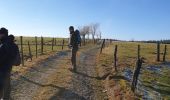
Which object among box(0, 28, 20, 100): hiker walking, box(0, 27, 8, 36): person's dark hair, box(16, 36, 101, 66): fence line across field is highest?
box(0, 27, 8, 36): person's dark hair

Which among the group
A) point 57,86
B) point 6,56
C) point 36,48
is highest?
point 6,56

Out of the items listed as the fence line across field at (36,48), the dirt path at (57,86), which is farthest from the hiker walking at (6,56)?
the fence line across field at (36,48)

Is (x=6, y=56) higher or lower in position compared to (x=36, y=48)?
higher

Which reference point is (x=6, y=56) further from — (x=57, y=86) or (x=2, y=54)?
(x=57, y=86)

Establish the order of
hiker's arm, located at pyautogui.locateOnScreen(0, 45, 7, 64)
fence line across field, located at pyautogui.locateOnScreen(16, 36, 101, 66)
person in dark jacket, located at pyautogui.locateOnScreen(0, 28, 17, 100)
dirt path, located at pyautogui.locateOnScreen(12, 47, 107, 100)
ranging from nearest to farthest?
hiker's arm, located at pyautogui.locateOnScreen(0, 45, 7, 64), person in dark jacket, located at pyautogui.locateOnScreen(0, 28, 17, 100), dirt path, located at pyautogui.locateOnScreen(12, 47, 107, 100), fence line across field, located at pyautogui.locateOnScreen(16, 36, 101, 66)

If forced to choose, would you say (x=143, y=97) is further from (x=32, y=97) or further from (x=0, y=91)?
(x=0, y=91)

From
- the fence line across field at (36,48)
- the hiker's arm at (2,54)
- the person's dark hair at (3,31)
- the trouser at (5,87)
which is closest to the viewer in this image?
the hiker's arm at (2,54)

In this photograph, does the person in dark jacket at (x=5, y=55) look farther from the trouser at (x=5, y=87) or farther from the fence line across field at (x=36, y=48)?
the fence line across field at (x=36, y=48)

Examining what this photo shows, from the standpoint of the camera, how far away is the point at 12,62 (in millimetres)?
11062

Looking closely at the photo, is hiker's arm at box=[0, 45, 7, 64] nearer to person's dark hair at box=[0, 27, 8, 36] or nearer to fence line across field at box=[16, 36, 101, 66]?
person's dark hair at box=[0, 27, 8, 36]

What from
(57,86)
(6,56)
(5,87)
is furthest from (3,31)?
(57,86)

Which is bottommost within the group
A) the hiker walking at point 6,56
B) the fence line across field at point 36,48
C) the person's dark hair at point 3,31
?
the fence line across field at point 36,48

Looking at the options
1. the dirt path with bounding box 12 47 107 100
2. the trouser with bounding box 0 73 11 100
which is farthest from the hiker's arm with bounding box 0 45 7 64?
the dirt path with bounding box 12 47 107 100

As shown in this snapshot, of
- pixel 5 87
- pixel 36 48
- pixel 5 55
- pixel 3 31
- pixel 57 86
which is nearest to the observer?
pixel 5 55
